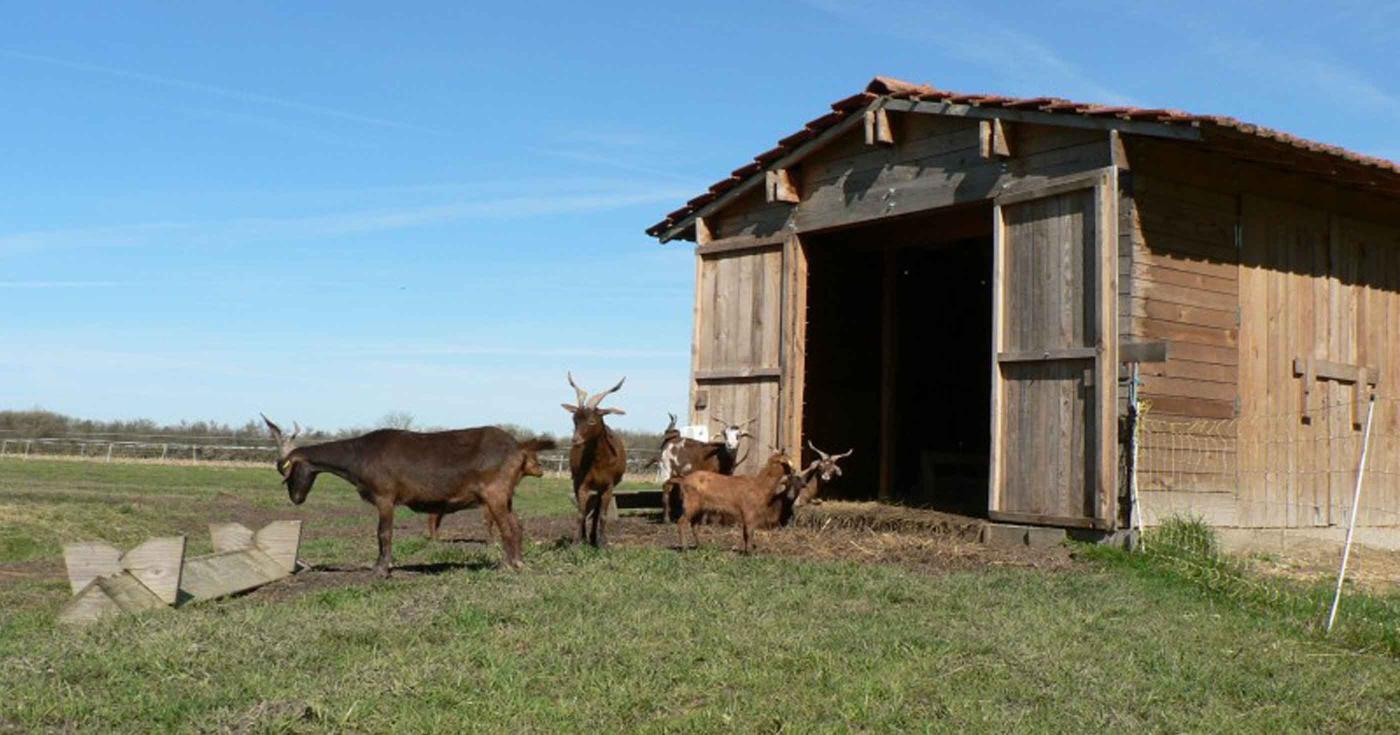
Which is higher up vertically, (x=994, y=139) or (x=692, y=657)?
(x=994, y=139)

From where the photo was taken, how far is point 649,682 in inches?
270

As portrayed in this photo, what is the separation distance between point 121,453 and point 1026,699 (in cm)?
5834

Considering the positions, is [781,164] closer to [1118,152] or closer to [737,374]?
[737,374]

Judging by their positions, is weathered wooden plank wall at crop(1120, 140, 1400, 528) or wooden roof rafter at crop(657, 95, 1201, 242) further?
weathered wooden plank wall at crop(1120, 140, 1400, 528)

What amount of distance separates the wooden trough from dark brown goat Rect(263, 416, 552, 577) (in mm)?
1087

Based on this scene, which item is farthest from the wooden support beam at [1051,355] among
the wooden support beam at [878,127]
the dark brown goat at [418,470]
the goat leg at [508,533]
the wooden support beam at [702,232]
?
the goat leg at [508,533]

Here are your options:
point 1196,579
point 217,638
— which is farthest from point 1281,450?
point 217,638

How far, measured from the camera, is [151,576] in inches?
368

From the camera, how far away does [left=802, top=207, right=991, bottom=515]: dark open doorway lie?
19531 millimetres

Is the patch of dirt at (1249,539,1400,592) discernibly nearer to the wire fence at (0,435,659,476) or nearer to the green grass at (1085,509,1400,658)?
the green grass at (1085,509,1400,658)

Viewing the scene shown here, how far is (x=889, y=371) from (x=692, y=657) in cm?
1299

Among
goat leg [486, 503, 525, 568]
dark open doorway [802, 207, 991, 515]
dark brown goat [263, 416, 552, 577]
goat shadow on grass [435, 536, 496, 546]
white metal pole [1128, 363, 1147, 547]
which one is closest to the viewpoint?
goat leg [486, 503, 525, 568]

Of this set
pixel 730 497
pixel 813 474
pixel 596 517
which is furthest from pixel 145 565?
pixel 813 474

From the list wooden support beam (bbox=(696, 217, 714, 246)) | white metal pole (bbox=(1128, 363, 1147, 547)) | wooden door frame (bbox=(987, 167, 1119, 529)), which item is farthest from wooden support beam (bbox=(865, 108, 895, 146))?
white metal pole (bbox=(1128, 363, 1147, 547))
